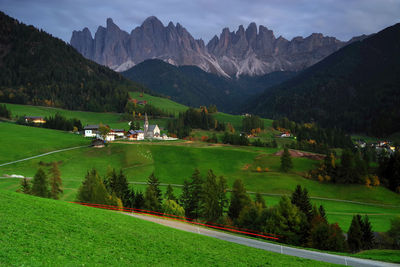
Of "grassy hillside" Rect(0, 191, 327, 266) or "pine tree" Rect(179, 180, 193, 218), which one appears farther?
"pine tree" Rect(179, 180, 193, 218)

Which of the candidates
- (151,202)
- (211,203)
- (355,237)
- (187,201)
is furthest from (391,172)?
(151,202)

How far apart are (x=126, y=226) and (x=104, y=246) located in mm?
6488

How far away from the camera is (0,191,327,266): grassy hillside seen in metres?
17.6

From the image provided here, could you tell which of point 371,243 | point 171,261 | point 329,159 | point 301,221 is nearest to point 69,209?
point 171,261

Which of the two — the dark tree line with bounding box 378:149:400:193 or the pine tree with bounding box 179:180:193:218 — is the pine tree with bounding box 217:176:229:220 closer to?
the pine tree with bounding box 179:180:193:218

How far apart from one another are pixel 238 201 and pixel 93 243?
1603 inches

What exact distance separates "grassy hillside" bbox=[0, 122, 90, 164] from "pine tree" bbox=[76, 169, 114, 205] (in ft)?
195

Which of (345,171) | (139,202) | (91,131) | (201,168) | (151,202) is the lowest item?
(139,202)

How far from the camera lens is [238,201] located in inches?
2274

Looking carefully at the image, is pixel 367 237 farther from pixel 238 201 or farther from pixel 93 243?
pixel 93 243

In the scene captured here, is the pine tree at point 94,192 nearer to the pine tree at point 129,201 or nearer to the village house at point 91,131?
the pine tree at point 129,201

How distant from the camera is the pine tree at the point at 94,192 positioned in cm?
5055

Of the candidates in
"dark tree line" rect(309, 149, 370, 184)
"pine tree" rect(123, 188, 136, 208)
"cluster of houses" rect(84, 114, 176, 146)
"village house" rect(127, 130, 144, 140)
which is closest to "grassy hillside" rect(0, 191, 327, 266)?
"pine tree" rect(123, 188, 136, 208)

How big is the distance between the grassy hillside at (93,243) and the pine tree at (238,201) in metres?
29.4
